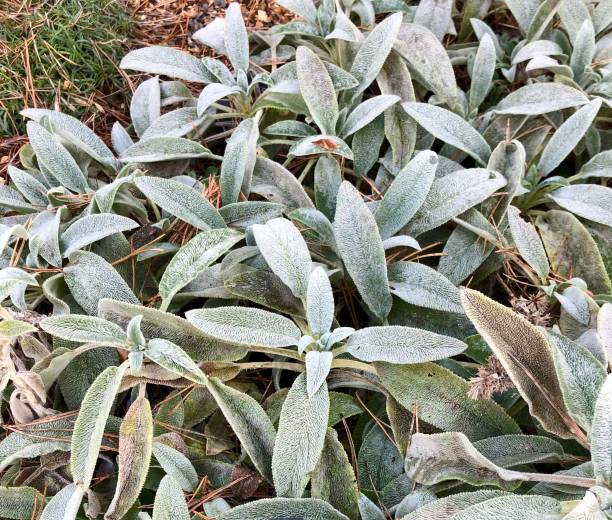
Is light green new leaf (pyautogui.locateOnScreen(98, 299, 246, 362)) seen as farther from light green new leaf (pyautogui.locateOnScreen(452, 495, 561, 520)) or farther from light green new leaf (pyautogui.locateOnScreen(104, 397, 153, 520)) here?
light green new leaf (pyautogui.locateOnScreen(452, 495, 561, 520))

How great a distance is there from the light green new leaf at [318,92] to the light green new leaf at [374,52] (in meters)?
0.10

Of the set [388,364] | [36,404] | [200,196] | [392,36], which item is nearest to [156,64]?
[200,196]

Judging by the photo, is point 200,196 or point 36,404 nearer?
point 36,404

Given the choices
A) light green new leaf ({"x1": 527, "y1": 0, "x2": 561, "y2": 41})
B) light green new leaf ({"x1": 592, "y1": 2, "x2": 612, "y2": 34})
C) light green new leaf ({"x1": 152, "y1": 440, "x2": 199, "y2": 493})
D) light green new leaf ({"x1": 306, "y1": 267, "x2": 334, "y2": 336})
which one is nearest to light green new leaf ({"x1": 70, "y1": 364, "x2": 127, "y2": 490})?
light green new leaf ({"x1": 152, "y1": 440, "x2": 199, "y2": 493})

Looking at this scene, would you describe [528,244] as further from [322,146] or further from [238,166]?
[238,166]

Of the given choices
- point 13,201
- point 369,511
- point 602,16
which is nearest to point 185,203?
point 13,201

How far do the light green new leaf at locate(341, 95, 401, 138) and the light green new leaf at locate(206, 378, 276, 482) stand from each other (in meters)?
0.70

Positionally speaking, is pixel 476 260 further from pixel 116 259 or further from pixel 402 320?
pixel 116 259

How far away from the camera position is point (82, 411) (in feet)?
3.24

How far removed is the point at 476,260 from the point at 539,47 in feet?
2.17

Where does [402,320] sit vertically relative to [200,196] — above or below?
below

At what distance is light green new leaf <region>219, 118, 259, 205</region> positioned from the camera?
1.36m

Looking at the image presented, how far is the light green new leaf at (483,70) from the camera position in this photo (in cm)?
148

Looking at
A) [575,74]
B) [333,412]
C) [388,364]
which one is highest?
[575,74]
